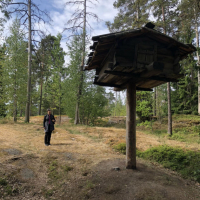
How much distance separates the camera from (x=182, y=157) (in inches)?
262

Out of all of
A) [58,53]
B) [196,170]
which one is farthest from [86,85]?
[196,170]

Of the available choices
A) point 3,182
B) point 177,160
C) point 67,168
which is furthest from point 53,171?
point 177,160

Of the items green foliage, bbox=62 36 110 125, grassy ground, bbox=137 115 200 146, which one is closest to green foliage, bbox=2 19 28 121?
green foliage, bbox=62 36 110 125

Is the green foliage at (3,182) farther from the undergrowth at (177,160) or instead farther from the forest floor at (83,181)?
the undergrowth at (177,160)

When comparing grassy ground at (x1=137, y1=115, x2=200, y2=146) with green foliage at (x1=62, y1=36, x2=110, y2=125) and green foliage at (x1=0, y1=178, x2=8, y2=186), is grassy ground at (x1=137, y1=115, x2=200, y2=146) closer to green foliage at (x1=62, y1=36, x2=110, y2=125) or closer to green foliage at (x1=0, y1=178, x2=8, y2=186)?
green foliage at (x1=62, y1=36, x2=110, y2=125)

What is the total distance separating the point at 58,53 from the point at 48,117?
13.6 m

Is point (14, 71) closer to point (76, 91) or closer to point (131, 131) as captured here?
point (76, 91)

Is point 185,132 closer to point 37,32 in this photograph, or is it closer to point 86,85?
point 86,85

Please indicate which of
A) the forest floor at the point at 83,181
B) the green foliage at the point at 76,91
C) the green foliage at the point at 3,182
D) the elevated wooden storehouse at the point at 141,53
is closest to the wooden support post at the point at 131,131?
the elevated wooden storehouse at the point at 141,53

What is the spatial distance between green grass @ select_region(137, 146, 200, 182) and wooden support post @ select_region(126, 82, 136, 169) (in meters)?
2.00

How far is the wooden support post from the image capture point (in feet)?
17.1

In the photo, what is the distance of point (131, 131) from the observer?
5.25 m

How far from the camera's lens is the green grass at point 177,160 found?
5.64m

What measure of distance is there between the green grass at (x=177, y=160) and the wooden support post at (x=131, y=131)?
2003mm
